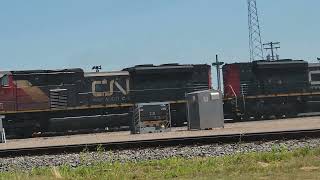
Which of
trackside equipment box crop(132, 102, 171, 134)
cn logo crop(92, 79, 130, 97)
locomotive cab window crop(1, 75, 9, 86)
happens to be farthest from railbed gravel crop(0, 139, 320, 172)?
cn logo crop(92, 79, 130, 97)

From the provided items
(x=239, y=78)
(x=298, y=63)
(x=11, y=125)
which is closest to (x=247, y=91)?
(x=239, y=78)

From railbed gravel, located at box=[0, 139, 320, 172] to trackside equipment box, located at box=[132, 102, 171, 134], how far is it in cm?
1075

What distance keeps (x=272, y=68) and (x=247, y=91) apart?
2.11m

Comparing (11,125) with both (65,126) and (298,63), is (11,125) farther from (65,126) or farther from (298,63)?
(298,63)

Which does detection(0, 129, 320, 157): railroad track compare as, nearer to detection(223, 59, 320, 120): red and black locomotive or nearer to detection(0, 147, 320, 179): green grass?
detection(0, 147, 320, 179): green grass

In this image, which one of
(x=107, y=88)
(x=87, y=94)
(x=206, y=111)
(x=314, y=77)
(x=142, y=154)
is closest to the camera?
(x=142, y=154)

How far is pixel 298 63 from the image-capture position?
3288 cm

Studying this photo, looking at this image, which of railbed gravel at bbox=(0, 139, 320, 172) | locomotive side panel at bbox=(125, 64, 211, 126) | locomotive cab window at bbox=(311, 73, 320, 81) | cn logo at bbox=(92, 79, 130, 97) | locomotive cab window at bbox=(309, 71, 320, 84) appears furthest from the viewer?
locomotive cab window at bbox=(311, 73, 320, 81)

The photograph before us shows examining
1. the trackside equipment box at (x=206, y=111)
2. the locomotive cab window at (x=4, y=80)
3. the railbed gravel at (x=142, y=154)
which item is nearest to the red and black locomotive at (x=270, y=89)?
the trackside equipment box at (x=206, y=111)

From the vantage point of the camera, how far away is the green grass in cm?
832

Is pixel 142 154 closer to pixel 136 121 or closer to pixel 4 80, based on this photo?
pixel 136 121

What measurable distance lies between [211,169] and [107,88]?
2084cm

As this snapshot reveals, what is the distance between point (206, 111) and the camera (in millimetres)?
22797

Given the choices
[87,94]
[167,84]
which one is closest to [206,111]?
[167,84]
